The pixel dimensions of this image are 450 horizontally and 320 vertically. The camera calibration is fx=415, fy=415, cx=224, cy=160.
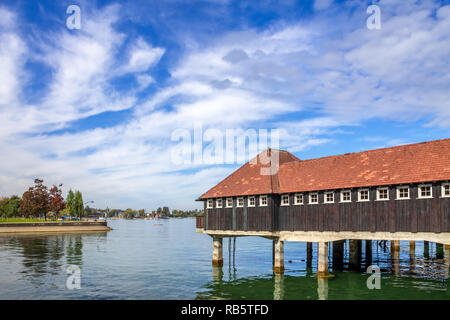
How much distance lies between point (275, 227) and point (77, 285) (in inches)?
694

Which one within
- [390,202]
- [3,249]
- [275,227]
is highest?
[390,202]

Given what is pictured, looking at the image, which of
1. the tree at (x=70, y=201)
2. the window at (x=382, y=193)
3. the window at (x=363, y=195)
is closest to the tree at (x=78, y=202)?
the tree at (x=70, y=201)

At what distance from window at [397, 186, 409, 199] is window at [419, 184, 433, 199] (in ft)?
3.02

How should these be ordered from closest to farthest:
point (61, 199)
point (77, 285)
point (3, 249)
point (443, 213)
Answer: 1. point (443, 213)
2. point (77, 285)
3. point (3, 249)
4. point (61, 199)

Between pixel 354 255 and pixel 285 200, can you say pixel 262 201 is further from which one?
pixel 354 255

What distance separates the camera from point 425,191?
2827cm

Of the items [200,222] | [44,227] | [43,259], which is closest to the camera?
[200,222]

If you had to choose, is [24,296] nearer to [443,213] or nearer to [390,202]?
[390,202]

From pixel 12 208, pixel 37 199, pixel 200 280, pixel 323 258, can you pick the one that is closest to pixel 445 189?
pixel 323 258

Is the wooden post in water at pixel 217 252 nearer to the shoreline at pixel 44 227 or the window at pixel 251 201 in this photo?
the window at pixel 251 201

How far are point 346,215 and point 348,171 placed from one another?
3808 mm

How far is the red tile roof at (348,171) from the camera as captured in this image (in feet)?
96.1
